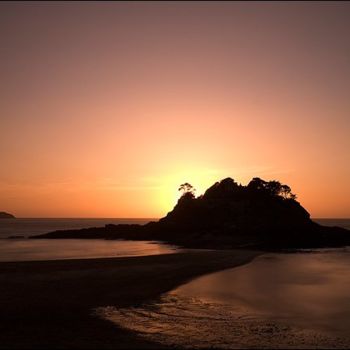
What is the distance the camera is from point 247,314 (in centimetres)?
1923

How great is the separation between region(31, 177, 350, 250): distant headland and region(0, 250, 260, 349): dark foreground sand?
34.1 m

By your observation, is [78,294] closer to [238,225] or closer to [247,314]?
[247,314]

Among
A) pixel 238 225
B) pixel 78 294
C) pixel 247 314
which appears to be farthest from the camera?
pixel 238 225

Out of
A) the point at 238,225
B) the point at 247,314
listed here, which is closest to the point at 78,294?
the point at 247,314

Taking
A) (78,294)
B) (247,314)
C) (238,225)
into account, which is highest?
(238,225)

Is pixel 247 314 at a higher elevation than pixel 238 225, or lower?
lower

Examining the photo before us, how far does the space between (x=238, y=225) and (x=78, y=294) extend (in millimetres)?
65221

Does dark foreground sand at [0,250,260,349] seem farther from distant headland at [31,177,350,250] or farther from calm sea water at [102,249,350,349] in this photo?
distant headland at [31,177,350,250]

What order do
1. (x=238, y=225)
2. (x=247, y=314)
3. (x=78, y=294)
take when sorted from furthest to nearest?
1. (x=238, y=225)
2. (x=78, y=294)
3. (x=247, y=314)

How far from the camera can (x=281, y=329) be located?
16500 millimetres

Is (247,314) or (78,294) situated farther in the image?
(78,294)

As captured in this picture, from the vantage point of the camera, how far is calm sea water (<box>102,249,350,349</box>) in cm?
1487

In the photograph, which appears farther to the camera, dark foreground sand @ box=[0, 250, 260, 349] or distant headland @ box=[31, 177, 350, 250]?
distant headland @ box=[31, 177, 350, 250]

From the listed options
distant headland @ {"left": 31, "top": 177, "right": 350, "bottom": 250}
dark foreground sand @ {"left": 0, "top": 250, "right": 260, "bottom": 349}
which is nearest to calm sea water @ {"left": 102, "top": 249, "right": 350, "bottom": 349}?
dark foreground sand @ {"left": 0, "top": 250, "right": 260, "bottom": 349}
